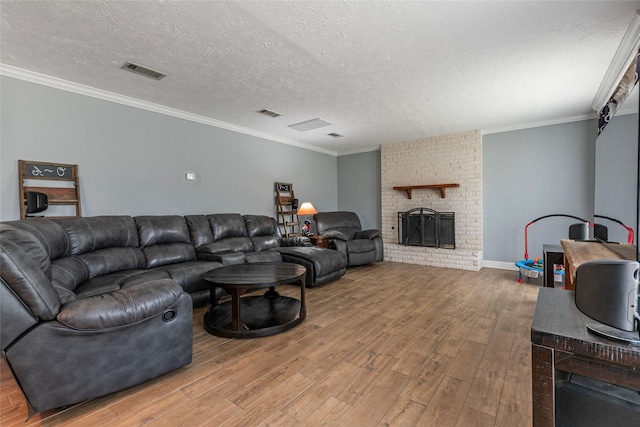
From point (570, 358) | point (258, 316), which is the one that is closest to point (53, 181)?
point (258, 316)

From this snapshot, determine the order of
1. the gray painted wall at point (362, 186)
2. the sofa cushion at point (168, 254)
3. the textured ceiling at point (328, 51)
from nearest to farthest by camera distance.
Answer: the textured ceiling at point (328, 51)
the sofa cushion at point (168, 254)
the gray painted wall at point (362, 186)

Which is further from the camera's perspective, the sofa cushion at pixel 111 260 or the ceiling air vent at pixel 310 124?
the ceiling air vent at pixel 310 124

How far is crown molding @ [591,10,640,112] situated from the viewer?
7.43 ft

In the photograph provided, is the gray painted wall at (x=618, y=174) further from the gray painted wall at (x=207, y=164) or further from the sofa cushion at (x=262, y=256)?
the sofa cushion at (x=262, y=256)

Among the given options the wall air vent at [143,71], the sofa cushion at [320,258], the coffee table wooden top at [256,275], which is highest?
the wall air vent at [143,71]

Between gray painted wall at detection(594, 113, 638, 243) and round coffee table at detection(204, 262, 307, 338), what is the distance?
235 centimetres

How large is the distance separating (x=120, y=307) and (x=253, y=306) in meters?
1.72

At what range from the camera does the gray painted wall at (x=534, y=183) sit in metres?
4.59

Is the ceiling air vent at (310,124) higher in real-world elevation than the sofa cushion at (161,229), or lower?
higher

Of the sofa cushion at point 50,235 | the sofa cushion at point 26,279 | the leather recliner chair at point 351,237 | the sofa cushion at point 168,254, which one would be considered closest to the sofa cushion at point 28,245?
the sofa cushion at point 26,279

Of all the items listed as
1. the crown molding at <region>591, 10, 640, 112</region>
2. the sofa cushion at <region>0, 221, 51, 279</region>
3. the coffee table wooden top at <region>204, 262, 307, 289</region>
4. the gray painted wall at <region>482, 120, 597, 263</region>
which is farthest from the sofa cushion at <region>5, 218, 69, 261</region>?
the gray painted wall at <region>482, 120, 597, 263</region>

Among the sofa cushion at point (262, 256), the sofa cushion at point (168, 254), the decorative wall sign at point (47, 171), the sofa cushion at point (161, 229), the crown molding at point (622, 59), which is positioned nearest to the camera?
the crown molding at point (622, 59)

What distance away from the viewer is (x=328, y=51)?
102 inches

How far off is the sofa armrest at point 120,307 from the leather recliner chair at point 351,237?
3.52 meters
